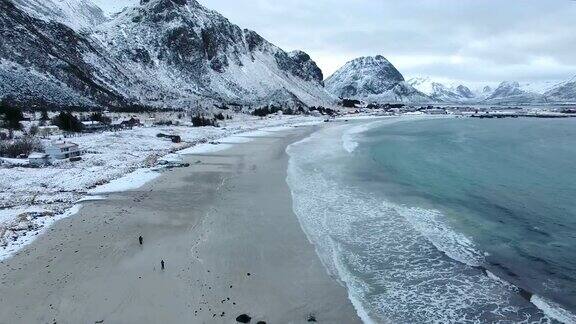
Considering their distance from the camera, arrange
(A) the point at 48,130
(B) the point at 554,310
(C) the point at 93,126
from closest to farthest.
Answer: (B) the point at 554,310, (A) the point at 48,130, (C) the point at 93,126

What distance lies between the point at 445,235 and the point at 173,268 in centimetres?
1639

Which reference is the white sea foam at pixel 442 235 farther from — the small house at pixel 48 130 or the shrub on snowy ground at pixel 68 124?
the shrub on snowy ground at pixel 68 124

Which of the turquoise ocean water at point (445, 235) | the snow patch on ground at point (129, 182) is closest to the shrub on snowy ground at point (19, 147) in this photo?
the snow patch on ground at point (129, 182)

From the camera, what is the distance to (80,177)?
43312 mm

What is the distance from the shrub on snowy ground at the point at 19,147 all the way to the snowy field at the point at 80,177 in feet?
19.0

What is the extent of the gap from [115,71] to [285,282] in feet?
526

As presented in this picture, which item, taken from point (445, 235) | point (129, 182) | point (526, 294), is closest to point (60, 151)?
point (129, 182)

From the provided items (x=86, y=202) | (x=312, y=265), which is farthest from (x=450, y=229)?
(x=86, y=202)

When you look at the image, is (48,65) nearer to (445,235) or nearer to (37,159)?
(37,159)

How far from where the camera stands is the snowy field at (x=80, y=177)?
29.5 metres

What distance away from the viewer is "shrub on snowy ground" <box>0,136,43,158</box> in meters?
51.9

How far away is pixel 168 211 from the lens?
33562 millimetres

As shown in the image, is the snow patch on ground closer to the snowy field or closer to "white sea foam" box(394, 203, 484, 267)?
the snowy field

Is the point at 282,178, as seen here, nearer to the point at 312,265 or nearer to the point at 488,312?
the point at 312,265
